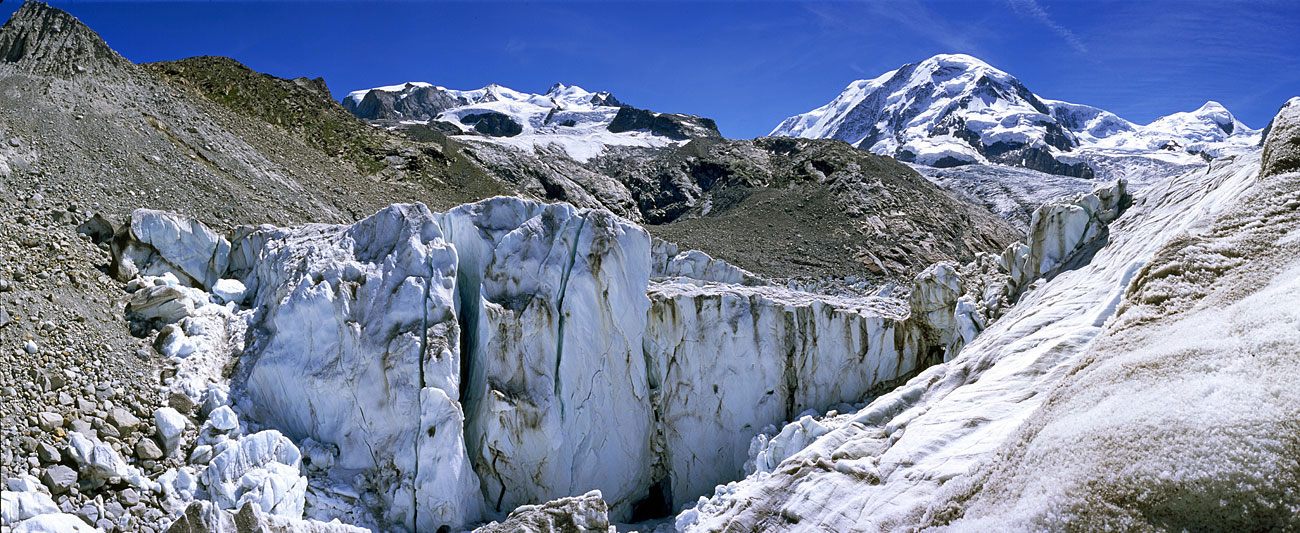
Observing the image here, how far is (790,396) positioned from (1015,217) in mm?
64050

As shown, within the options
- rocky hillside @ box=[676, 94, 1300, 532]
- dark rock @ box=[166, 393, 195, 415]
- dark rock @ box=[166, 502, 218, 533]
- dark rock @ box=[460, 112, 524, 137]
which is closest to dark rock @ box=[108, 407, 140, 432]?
dark rock @ box=[166, 393, 195, 415]

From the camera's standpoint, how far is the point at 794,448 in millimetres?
12320

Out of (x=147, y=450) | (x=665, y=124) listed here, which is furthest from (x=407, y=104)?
(x=147, y=450)

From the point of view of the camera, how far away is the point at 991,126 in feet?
417

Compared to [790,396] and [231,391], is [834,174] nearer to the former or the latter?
[790,396]

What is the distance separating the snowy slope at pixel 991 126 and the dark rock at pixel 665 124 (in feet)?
132

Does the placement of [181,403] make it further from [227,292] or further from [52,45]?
[52,45]

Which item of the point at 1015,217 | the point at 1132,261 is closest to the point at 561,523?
the point at 1132,261

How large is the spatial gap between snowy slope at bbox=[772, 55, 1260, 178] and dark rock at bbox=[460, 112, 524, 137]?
66.6 meters

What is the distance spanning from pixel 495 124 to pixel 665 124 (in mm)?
27162

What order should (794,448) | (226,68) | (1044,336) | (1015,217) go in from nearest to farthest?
(1044,336)
(794,448)
(226,68)
(1015,217)

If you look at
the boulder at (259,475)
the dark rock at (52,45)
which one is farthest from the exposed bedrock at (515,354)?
the dark rock at (52,45)

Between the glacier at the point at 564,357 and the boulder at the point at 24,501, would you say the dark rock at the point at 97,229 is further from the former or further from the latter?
the boulder at the point at 24,501

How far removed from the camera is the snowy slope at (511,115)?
3216 inches
